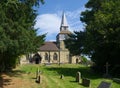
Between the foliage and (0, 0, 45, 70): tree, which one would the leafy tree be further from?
the foliage

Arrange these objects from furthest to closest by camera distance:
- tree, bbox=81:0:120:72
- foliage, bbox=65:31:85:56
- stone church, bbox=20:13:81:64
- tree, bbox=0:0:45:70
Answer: stone church, bbox=20:13:81:64 < foliage, bbox=65:31:85:56 < tree, bbox=81:0:120:72 < tree, bbox=0:0:45:70

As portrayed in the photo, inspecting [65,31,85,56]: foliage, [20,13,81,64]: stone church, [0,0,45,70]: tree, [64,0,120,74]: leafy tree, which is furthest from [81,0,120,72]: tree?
[20,13,81,64]: stone church

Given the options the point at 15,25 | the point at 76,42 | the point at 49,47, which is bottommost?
the point at 15,25

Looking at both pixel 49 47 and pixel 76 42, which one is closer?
pixel 76 42

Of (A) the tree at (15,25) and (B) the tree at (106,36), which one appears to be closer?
(A) the tree at (15,25)

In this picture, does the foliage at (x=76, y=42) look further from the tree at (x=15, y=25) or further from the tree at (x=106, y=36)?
the tree at (x=15, y=25)

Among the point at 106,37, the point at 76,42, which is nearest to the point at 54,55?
the point at 76,42

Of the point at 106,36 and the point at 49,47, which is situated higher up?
the point at 49,47

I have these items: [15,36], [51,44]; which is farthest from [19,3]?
[51,44]

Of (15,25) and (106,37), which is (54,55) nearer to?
(106,37)

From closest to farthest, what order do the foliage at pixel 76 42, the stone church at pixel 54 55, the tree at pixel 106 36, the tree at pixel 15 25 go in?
the tree at pixel 15 25 < the tree at pixel 106 36 < the foliage at pixel 76 42 < the stone church at pixel 54 55

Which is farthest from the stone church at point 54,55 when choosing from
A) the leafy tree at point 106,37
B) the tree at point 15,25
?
the tree at point 15,25

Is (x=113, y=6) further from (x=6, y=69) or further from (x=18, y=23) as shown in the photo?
(x=18, y=23)

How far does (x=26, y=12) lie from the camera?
3153cm
